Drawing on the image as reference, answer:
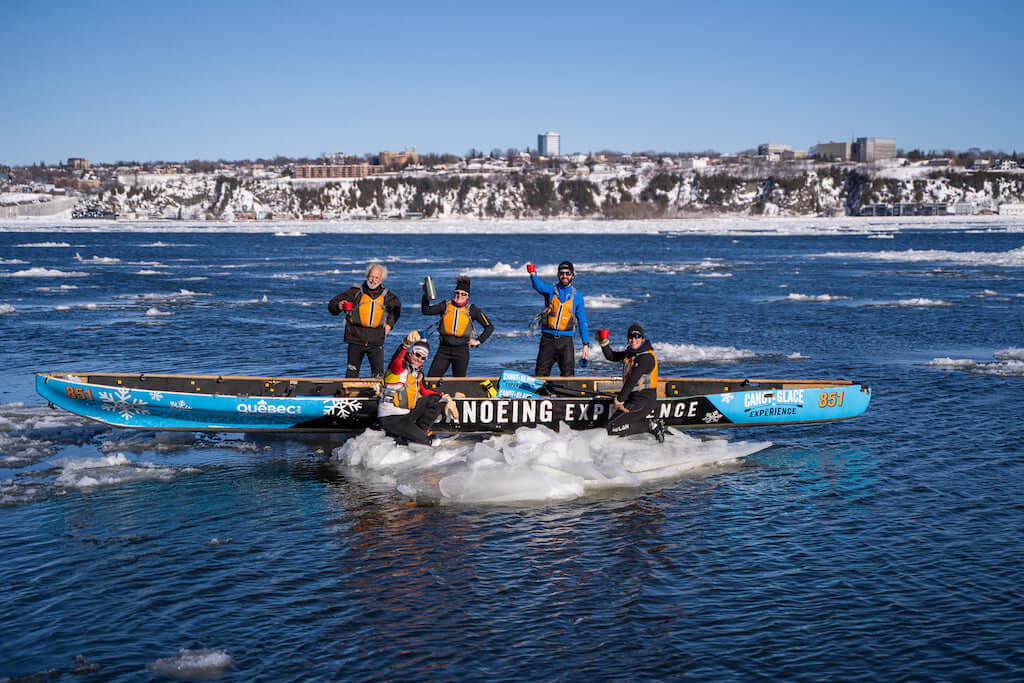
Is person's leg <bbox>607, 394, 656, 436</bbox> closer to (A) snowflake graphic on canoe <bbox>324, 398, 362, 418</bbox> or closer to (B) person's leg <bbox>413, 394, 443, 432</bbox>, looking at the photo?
(B) person's leg <bbox>413, 394, 443, 432</bbox>

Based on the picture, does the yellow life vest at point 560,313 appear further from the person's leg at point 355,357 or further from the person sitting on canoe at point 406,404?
the person's leg at point 355,357

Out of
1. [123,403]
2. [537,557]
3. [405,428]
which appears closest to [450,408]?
[405,428]

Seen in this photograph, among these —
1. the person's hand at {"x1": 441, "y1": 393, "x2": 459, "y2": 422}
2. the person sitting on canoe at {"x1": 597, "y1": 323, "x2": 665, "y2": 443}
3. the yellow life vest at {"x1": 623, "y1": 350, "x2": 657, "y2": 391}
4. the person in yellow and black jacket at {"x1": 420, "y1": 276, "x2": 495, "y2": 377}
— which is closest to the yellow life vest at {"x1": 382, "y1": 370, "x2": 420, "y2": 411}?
the person's hand at {"x1": 441, "y1": 393, "x2": 459, "y2": 422}

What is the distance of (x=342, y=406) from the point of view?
12.9m

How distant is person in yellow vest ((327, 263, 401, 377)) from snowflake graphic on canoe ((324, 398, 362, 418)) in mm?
968

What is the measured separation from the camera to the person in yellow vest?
13.4 meters

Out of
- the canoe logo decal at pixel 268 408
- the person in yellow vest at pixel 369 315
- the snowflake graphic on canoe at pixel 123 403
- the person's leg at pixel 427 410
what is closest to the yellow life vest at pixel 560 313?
the person in yellow vest at pixel 369 315

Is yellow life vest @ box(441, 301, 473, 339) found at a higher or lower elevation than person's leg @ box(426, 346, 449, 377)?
higher

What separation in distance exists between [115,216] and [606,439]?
17704cm

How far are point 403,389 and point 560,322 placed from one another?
2.87 m

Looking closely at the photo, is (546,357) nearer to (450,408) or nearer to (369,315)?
(450,408)

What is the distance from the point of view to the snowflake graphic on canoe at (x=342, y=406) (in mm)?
12922

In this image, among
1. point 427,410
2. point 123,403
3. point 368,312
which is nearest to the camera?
point 427,410

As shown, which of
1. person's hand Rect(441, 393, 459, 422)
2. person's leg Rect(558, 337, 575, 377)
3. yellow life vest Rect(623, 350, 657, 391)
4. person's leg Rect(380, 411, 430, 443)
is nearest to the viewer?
person's leg Rect(380, 411, 430, 443)
